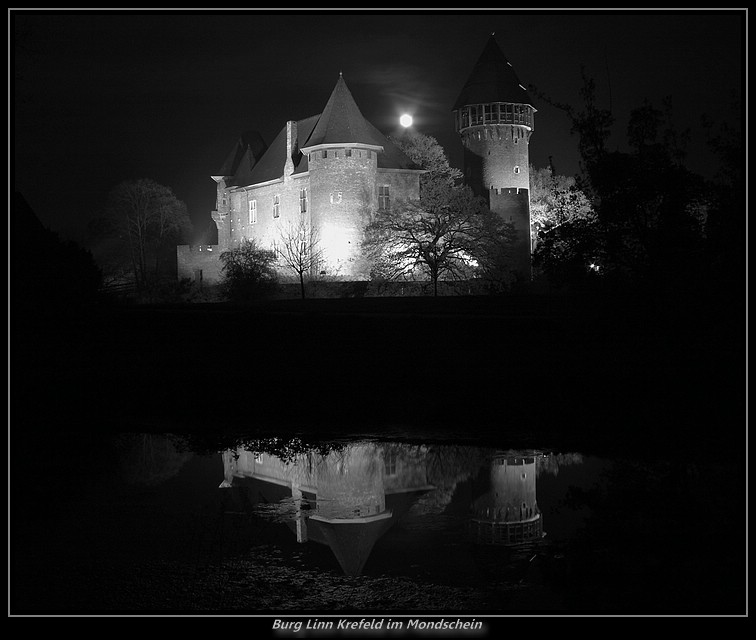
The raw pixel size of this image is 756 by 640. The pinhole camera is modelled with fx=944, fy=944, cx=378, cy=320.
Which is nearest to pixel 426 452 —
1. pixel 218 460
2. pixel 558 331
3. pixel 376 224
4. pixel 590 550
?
pixel 218 460

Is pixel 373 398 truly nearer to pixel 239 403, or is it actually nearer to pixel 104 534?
pixel 239 403

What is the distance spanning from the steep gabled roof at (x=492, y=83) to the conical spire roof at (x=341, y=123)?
44.2 ft

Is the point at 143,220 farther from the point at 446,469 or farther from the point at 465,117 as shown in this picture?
the point at 446,469

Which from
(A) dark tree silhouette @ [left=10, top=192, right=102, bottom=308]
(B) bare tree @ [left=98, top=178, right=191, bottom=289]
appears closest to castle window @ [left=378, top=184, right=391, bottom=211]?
(B) bare tree @ [left=98, top=178, right=191, bottom=289]

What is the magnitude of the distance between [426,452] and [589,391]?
6.31 meters

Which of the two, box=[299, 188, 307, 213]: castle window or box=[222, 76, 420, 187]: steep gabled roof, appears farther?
box=[299, 188, 307, 213]: castle window

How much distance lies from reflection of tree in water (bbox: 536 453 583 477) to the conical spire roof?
46506 mm

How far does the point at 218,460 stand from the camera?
500 inches

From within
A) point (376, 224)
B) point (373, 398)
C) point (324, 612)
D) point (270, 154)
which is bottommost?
point (324, 612)

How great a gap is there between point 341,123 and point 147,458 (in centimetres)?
4769

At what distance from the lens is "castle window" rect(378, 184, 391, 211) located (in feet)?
191

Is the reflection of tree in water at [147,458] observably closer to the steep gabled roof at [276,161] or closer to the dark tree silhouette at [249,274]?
the dark tree silhouette at [249,274]

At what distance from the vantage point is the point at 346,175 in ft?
187

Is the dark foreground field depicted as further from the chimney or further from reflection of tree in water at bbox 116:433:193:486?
the chimney
